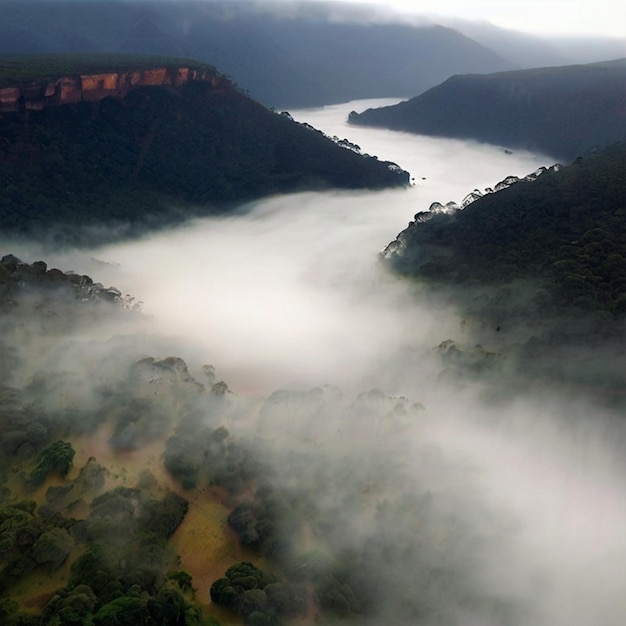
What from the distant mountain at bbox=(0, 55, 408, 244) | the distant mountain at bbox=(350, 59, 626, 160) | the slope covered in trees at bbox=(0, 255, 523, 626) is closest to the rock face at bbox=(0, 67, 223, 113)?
the distant mountain at bbox=(0, 55, 408, 244)

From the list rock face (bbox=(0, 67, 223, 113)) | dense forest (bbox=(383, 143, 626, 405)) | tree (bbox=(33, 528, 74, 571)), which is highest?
rock face (bbox=(0, 67, 223, 113))

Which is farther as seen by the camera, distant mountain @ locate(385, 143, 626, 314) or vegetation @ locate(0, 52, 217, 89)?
vegetation @ locate(0, 52, 217, 89)

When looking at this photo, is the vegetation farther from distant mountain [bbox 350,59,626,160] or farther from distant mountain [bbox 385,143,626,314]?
distant mountain [bbox 350,59,626,160]

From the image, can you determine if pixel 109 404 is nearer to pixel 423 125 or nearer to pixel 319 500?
pixel 319 500

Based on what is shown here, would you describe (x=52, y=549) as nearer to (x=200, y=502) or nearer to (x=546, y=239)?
(x=200, y=502)

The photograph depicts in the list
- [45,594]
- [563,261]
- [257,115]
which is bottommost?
[45,594]

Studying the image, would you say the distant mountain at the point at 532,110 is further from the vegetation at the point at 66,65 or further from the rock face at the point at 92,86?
the vegetation at the point at 66,65

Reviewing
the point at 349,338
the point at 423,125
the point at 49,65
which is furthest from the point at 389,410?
the point at 423,125
